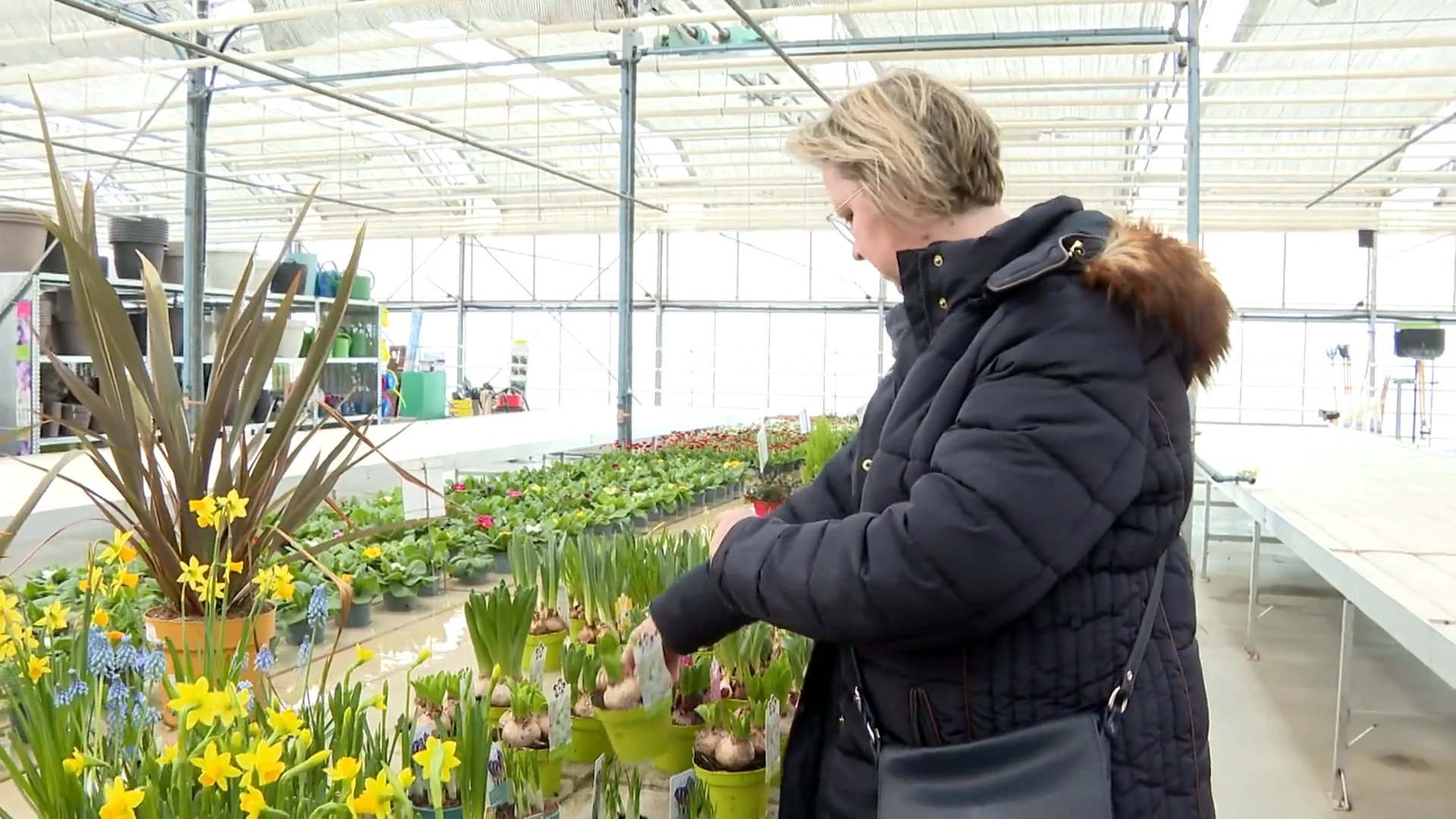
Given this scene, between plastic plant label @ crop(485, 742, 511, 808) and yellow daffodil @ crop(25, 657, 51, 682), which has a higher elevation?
yellow daffodil @ crop(25, 657, 51, 682)

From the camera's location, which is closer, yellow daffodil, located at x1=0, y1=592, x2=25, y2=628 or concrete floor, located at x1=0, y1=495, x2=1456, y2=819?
yellow daffodil, located at x1=0, y1=592, x2=25, y2=628

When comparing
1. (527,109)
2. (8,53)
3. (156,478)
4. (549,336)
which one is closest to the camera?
(156,478)

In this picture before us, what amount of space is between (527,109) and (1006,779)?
9.42 m

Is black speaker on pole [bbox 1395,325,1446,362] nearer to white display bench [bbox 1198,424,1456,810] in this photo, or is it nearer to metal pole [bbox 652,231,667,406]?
white display bench [bbox 1198,424,1456,810]

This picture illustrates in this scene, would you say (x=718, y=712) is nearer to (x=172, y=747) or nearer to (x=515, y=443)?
(x=172, y=747)

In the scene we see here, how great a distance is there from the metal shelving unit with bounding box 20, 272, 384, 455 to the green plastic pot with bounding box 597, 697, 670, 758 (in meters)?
1.42

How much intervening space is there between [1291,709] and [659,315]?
12277 mm

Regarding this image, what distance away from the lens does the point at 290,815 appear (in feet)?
2.84

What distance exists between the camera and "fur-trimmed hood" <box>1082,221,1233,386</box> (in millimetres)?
915

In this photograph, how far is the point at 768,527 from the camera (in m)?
1.01

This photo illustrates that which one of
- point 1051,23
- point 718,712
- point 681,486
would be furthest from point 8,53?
point 718,712

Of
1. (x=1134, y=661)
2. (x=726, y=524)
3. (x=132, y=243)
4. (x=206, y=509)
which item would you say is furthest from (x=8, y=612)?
(x=132, y=243)

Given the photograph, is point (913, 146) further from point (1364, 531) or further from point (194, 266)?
point (194, 266)

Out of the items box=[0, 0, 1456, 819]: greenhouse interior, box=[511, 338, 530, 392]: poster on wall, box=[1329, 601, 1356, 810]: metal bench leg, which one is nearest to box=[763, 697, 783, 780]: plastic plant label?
box=[0, 0, 1456, 819]: greenhouse interior
